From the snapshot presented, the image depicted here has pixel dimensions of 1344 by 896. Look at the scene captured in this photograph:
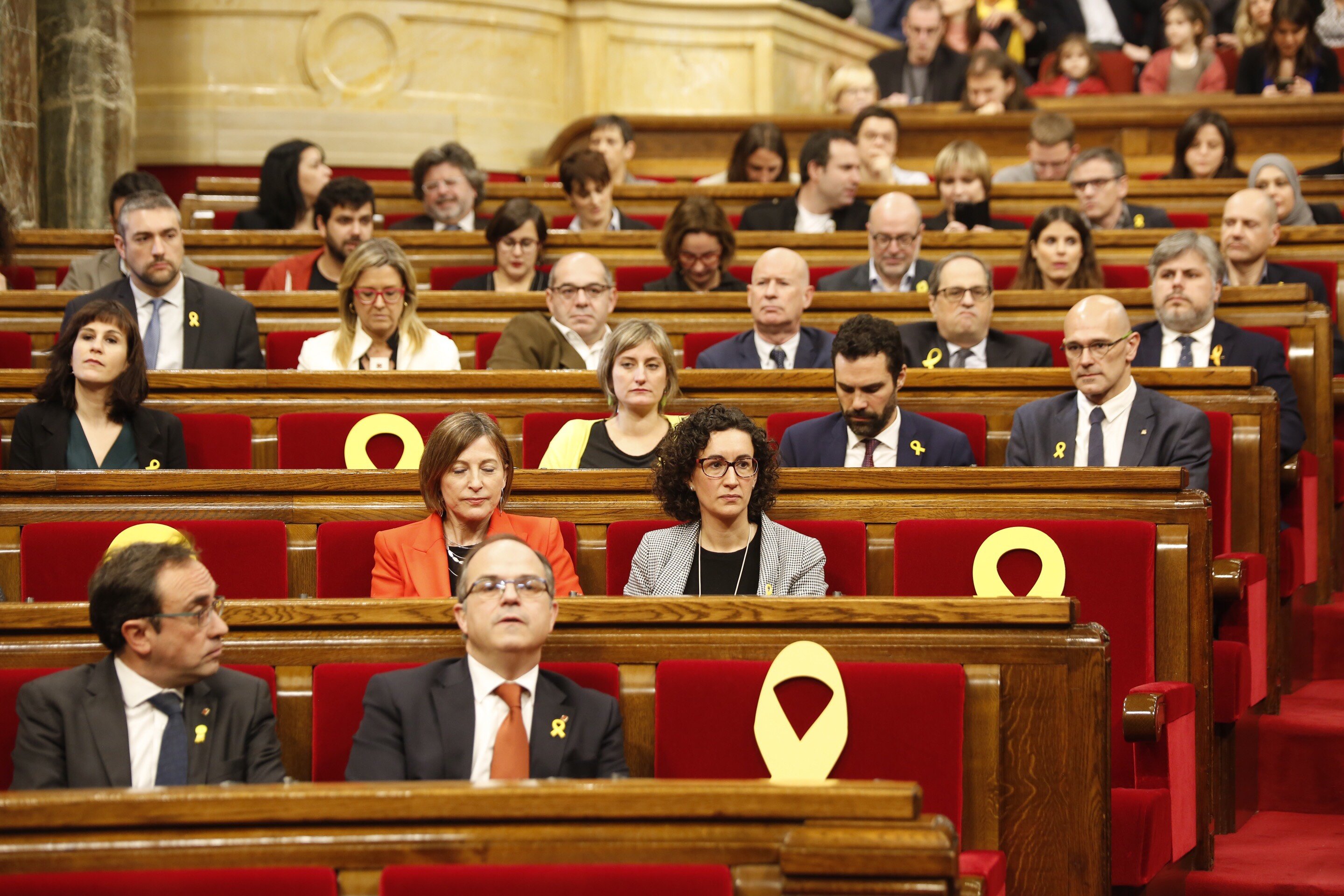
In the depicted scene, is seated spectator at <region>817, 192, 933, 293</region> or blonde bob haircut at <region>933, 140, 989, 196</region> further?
blonde bob haircut at <region>933, 140, 989, 196</region>

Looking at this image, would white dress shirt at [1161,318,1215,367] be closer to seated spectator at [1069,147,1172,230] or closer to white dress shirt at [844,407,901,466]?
white dress shirt at [844,407,901,466]

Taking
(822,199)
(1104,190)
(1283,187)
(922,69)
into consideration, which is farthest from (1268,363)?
(922,69)

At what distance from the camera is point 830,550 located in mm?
2266

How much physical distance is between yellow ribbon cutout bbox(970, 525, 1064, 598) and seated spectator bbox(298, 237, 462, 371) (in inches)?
57.8

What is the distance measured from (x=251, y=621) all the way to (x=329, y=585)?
0.42 m

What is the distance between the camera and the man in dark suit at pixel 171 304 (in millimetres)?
3344

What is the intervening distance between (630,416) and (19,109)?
2955 millimetres

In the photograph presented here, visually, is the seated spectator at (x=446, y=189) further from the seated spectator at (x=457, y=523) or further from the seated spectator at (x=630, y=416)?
the seated spectator at (x=457, y=523)

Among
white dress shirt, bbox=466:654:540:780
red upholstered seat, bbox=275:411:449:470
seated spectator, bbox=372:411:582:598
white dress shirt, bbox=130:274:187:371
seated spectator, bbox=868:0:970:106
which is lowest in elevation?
white dress shirt, bbox=466:654:540:780

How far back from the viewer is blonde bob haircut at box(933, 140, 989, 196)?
4.40 meters

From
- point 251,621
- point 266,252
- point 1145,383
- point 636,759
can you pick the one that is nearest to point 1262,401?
point 1145,383

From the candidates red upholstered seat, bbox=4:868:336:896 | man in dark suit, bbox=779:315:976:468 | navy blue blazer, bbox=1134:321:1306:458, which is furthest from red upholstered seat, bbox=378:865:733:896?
navy blue blazer, bbox=1134:321:1306:458

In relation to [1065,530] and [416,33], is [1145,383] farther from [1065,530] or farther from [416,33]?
[416,33]

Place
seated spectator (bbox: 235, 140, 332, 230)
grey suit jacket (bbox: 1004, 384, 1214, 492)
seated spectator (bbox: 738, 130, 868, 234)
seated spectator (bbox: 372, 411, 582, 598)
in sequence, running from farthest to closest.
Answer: seated spectator (bbox: 235, 140, 332, 230), seated spectator (bbox: 738, 130, 868, 234), grey suit jacket (bbox: 1004, 384, 1214, 492), seated spectator (bbox: 372, 411, 582, 598)
